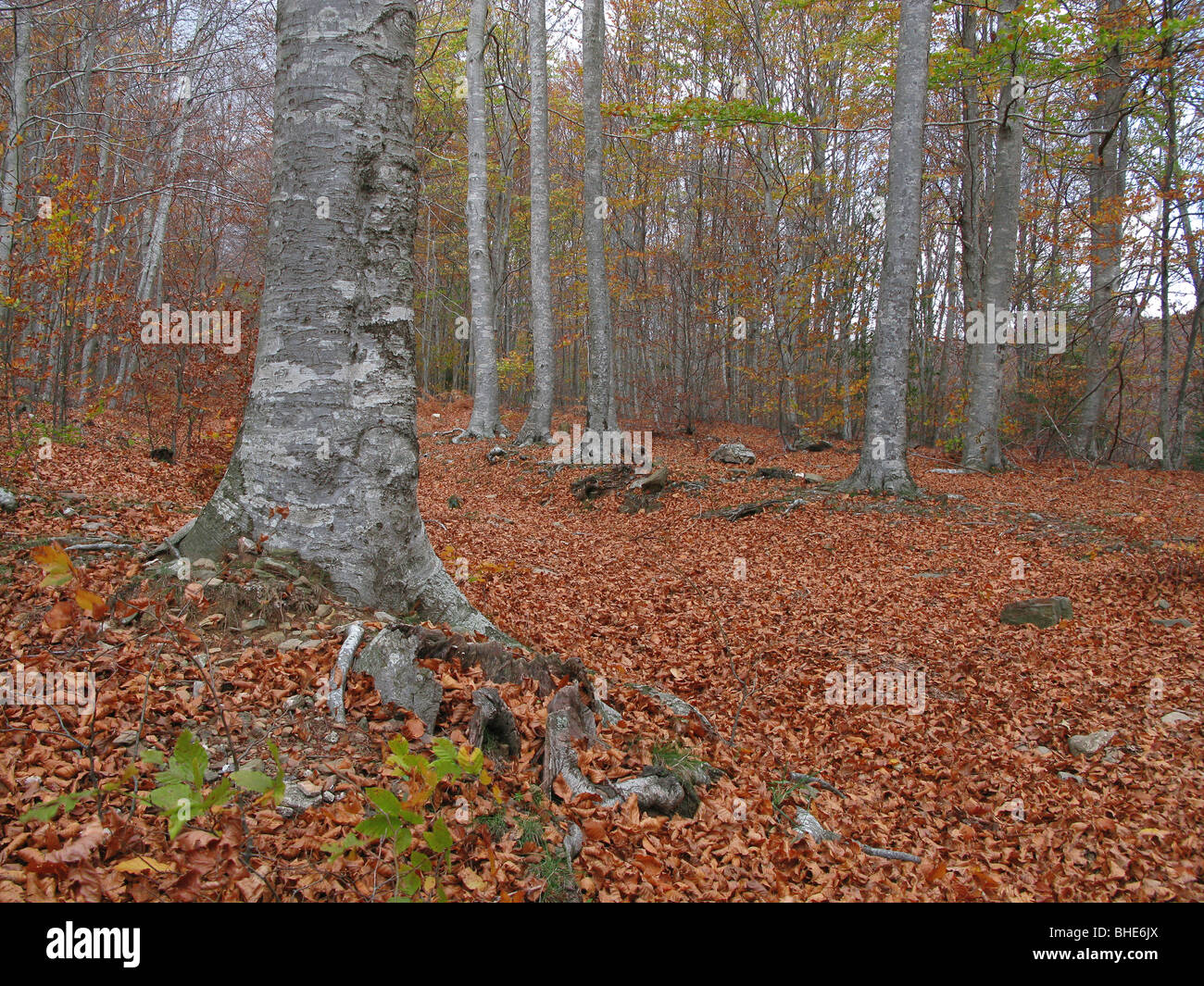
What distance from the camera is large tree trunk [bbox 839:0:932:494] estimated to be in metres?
9.79

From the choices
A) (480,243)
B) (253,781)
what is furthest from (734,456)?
(253,781)

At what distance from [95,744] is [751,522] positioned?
8.22 m

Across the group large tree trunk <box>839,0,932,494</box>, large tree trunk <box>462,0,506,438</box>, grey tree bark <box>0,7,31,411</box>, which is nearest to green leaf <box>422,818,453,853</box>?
large tree trunk <box>839,0,932,494</box>

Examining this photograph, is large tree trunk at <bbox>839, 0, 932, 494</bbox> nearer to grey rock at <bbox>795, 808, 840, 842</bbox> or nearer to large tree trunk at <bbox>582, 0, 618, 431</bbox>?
large tree trunk at <bbox>582, 0, 618, 431</bbox>

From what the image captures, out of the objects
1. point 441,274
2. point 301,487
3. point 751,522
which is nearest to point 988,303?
point 751,522

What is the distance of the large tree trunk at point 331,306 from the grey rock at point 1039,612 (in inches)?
213

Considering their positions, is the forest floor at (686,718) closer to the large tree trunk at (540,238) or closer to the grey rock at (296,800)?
the grey rock at (296,800)

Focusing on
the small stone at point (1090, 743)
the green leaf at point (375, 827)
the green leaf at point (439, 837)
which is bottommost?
the small stone at point (1090, 743)

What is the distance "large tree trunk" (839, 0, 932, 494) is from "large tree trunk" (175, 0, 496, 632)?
808 centimetres

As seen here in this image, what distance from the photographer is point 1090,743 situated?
13.1 feet

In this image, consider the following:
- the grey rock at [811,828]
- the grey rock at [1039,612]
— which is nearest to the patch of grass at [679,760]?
the grey rock at [811,828]

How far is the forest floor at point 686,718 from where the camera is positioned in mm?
2258

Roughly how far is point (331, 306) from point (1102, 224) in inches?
628

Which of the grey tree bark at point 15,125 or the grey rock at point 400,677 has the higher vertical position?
the grey tree bark at point 15,125
